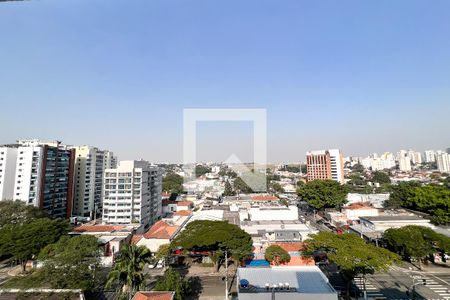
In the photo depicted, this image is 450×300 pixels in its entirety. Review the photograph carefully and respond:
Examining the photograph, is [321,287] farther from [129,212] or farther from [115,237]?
[129,212]

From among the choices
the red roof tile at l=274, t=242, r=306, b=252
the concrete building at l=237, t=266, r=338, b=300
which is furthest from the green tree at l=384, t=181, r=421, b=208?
the concrete building at l=237, t=266, r=338, b=300

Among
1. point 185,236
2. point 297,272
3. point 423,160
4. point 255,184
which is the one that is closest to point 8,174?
point 185,236

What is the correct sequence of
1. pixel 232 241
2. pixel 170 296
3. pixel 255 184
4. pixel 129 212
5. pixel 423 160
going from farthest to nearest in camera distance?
pixel 423 160 → pixel 255 184 → pixel 129 212 → pixel 232 241 → pixel 170 296

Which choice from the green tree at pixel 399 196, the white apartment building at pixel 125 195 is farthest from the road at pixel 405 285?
the white apartment building at pixel 125 195

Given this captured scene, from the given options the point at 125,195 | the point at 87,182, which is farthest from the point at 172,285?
the point at 87,182

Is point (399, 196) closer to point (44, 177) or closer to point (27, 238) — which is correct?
point (27, 238)

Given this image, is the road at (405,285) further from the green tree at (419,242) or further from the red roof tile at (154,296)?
the red roof tile at (154,296)
